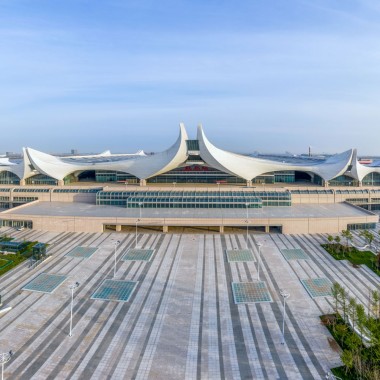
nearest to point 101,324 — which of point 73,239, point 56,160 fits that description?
point 73,239

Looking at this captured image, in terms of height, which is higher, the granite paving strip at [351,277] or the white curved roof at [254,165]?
the white curved roof at [254,165]

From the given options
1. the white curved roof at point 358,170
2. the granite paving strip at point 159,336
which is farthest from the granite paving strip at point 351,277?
the white curved roof at point 358,170

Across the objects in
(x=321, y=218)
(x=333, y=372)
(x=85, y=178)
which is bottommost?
(x=333, y=372)

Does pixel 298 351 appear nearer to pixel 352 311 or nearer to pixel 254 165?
pixel 352 311

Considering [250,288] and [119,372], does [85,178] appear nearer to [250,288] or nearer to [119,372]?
[250,288]

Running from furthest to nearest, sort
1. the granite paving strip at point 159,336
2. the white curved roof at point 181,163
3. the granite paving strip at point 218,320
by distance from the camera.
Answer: the white curved roof at point 181,163 < the granite paving strip at point 218,320 < the granite paving strip at point 159,336

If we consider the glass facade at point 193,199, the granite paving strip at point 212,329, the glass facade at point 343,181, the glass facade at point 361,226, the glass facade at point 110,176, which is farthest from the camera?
the glass facade at point 110,176

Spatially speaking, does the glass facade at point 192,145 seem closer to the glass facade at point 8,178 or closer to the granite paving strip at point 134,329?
the granite paving strip at point 134,329
